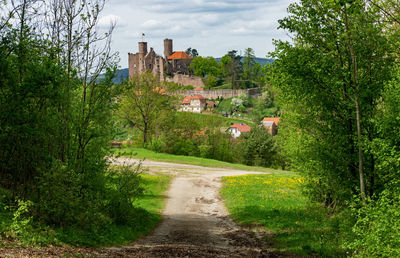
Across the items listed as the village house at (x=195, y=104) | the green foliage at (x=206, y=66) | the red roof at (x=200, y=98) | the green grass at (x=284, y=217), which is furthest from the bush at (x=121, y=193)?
the green foliage at (x=206, y=66)

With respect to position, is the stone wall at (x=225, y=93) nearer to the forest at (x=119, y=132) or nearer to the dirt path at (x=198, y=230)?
the dirt path at (x=198, y=230)

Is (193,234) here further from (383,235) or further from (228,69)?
(228,69)

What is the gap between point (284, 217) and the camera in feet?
61.4

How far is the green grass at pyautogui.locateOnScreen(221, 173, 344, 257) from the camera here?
14227mm

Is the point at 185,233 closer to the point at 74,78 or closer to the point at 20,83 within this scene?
the point at 74,78

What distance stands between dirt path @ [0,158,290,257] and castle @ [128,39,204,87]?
121 meters

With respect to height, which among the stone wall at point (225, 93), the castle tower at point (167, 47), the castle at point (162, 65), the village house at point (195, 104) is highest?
the castle tower at point (167, 47)

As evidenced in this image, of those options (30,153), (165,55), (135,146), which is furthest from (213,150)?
(165,55)

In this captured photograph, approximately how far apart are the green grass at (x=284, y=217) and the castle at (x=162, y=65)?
12097cm

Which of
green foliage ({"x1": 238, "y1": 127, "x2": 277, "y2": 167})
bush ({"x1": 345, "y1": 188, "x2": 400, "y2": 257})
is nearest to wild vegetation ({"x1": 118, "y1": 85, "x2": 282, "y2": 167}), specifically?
green foliage ({"x1": 238, "y1": 127, "x2": 277, "y2": 167})

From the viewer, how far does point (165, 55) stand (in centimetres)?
16738

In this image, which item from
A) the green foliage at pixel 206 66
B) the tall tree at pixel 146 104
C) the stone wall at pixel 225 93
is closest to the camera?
the tall tree at pixel 146 104

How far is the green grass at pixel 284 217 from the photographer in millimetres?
14227

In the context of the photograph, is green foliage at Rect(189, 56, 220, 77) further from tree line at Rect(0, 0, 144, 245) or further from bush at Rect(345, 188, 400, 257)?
bush at Rect(345, 188, 400, 257)
